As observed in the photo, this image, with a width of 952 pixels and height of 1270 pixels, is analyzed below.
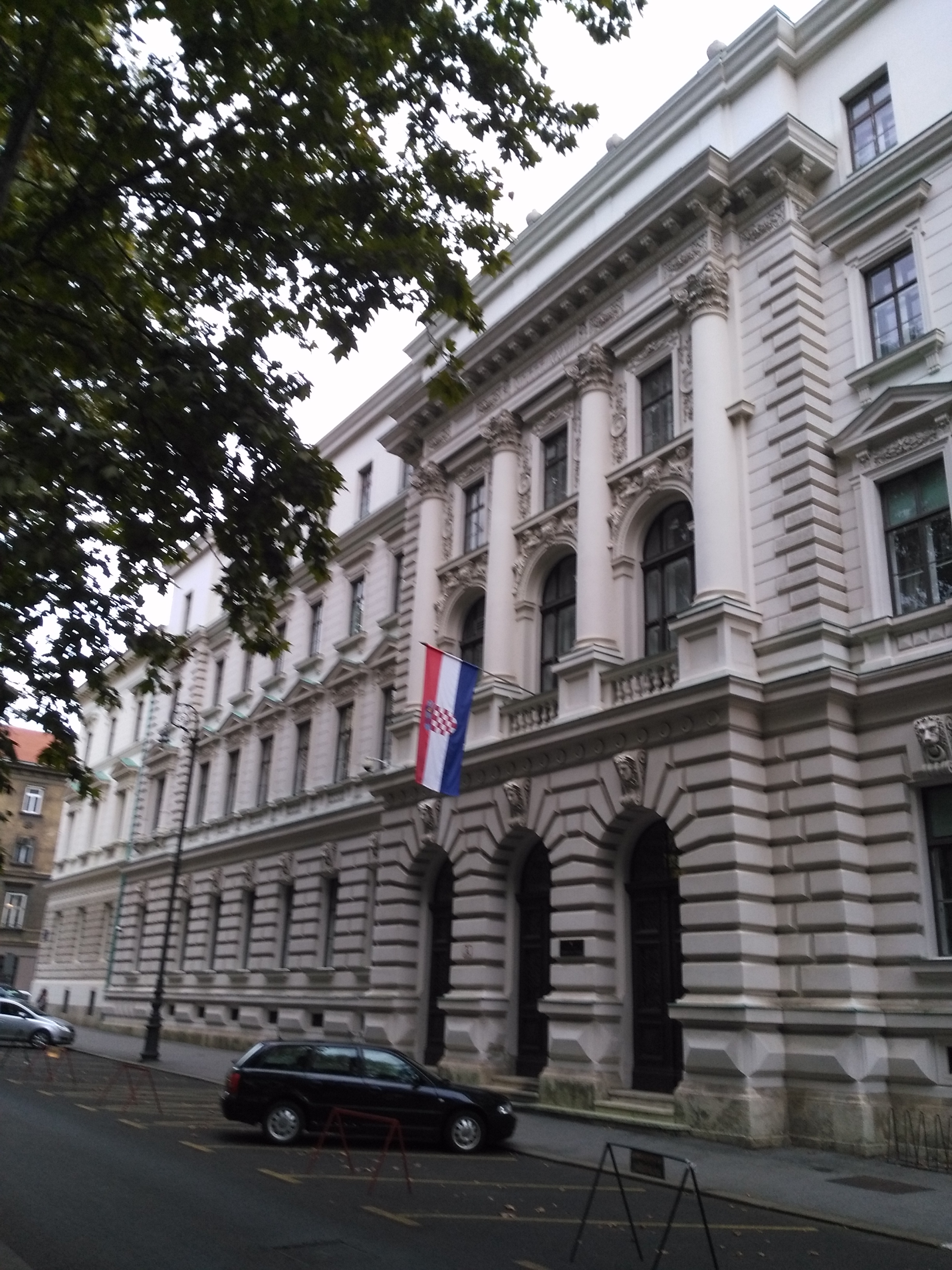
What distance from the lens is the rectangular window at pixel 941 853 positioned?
1633 centimetres

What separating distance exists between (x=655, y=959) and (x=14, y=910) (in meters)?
65.8

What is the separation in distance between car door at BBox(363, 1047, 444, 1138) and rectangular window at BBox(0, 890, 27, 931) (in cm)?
6646

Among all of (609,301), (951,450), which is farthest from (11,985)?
(951,450)

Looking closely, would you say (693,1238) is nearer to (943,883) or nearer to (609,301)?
(943,883)

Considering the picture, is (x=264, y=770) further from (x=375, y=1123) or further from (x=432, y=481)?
(x=375, y=1123)

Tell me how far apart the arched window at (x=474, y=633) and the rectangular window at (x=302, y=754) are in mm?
9734

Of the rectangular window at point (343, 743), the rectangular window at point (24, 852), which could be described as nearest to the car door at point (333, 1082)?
the rectangular window at point (343, 743)

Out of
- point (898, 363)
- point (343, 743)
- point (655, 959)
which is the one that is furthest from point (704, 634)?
point (343, 743)

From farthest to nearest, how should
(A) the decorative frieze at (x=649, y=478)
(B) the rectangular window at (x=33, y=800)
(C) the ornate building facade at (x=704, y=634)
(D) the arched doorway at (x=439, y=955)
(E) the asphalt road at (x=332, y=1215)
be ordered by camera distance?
1. (B) the rectangular window at (x=33, y=800)
2. (D) the arched doorway at (x=439, y=955)
3. (A) the decorative frieze at (x=649, y=478)
4. (C) the ornate building facade at (x=704, y=634)
5. (E) the asphalt road at (x=332, y=1215)

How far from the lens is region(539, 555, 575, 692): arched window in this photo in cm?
2416

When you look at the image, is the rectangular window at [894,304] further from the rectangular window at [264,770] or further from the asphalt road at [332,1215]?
the rectangular window at [264,770]

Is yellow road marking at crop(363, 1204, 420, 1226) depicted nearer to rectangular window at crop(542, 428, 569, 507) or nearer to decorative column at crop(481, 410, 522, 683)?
decorative column at crop(481, 410, 522, 683)

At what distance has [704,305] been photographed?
21578 millimetres

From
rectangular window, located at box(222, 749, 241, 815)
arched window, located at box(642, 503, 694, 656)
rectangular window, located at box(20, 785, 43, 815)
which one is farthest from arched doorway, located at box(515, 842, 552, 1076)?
rectangular window, located at box(20, 785, 43, 815)
